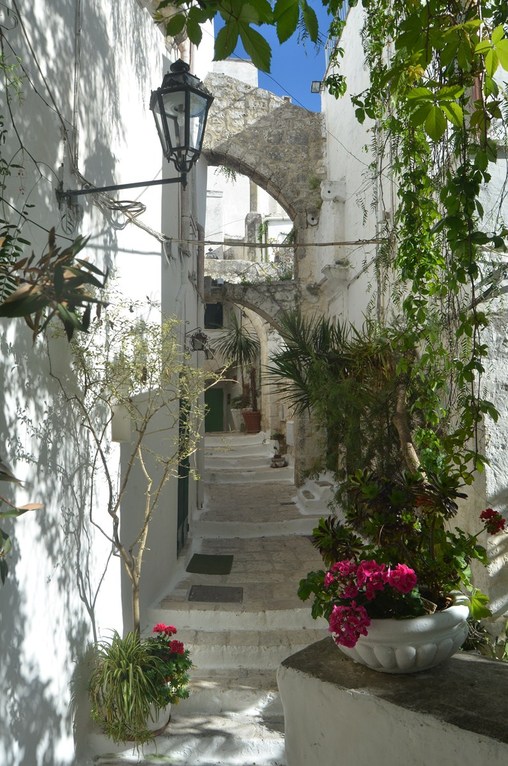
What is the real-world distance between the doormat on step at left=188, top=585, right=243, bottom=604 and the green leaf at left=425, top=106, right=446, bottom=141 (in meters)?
4.85

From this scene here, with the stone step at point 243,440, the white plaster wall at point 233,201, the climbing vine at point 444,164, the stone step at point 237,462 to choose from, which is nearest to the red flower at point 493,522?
the climbing vine at point 444,164

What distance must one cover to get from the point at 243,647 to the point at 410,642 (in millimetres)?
2827

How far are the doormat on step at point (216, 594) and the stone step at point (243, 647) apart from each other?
499 millimetres

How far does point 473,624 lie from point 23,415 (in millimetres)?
3226

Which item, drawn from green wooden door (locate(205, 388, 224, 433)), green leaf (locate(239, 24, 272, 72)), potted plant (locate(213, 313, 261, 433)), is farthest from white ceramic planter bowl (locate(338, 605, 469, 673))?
green wooden door (locate(205, 388, 224, 433))

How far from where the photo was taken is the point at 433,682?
2.52 m

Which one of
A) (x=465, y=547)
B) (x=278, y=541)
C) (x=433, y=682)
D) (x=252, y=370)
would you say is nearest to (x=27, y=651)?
(x=433, y=682)

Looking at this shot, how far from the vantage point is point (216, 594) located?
5.91 m

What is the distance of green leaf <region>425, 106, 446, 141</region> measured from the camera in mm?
1598

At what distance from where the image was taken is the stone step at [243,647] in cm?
497

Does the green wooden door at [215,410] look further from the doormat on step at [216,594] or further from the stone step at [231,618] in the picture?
the stone step at [231,618]

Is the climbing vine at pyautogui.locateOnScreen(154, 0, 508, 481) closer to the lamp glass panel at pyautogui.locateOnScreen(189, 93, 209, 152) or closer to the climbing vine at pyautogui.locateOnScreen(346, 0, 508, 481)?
the climbing vine at pyautogui.locateOnScreen(346, 0, 508, 481)

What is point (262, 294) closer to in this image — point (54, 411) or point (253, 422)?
point (253, 422)

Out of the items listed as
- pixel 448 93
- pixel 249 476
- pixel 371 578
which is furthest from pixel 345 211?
pixel 448 93
